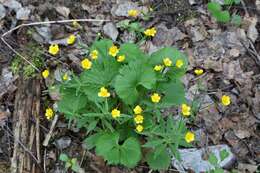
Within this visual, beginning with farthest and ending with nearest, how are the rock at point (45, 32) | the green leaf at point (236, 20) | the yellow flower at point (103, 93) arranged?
1. the green leaf at point (236, 20)
2. the rock at point (45, 32)
3. the yellow flower at point (103, 93)

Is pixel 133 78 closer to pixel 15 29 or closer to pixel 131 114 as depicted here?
pixel 131 114

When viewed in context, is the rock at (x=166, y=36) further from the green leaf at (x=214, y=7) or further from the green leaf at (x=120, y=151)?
the green leaf at (x=120, y=151)

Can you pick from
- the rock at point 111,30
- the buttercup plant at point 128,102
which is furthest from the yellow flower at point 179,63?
the rock at point 111,30

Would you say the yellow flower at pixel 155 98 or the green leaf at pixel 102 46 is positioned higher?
the green leaf at pixel 102 46

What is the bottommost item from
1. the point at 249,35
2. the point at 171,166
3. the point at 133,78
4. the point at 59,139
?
the point at 171,166

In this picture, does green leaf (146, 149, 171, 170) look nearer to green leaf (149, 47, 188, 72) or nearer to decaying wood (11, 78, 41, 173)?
green leaf (149, 47, 188, 72)

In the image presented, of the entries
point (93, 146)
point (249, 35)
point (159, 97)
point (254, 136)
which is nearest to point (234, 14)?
point (249, 35)

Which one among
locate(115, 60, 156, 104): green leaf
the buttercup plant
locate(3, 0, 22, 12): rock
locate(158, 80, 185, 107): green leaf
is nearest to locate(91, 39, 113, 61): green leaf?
the buttercup plant
